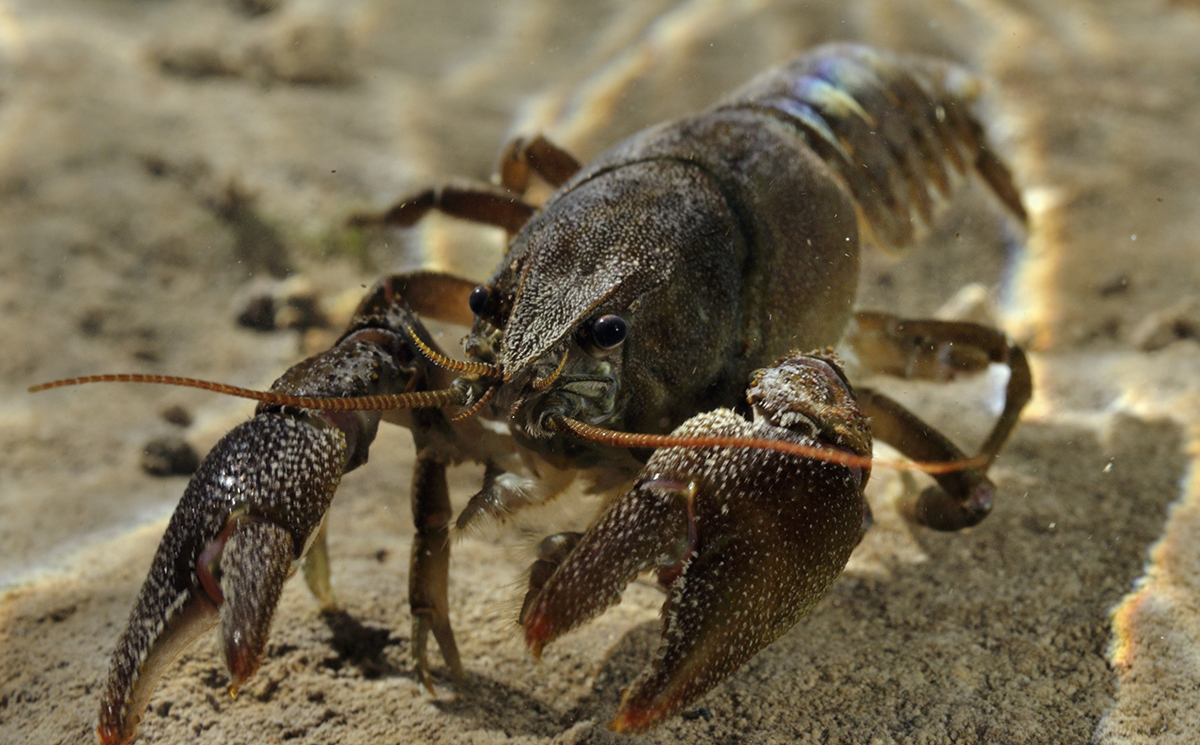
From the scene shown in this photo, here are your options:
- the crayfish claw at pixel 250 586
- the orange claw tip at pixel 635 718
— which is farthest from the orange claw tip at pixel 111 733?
the orange claw tip at pixel 635 718

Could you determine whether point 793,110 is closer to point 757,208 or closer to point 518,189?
point 757,208

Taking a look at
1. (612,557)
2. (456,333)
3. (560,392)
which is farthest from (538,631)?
(456,333)

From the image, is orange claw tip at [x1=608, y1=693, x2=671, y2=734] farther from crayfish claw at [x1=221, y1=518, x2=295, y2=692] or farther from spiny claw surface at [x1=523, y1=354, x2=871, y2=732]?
crayfish claw at [x1=221, y1=518, x2=295, y2=692]

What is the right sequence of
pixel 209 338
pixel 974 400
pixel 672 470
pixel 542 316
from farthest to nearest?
pixel 209 338
pixel 974 400
pixel 542 316
pixel 672 470

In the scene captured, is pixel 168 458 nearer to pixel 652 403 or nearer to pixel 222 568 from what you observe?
pixel 222 568

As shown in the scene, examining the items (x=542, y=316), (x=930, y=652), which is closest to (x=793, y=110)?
(x=542, y=316)

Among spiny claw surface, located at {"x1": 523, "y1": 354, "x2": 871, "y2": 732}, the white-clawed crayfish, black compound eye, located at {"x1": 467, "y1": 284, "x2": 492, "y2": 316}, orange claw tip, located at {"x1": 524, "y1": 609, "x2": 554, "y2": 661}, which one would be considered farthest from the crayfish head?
orange claw tip, located at {"x1": 524, "y1": 609, "x2": 554, "y2": 661}

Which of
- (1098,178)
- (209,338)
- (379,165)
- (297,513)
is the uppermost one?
(297,513)
